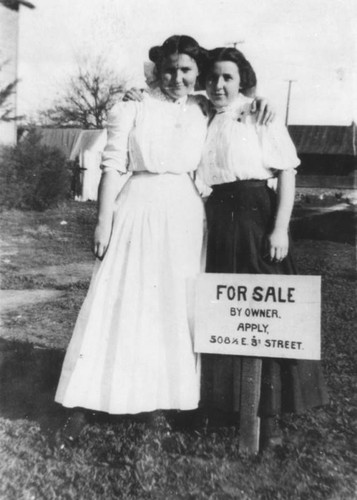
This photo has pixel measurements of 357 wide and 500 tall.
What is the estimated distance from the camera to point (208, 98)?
295 centimetres

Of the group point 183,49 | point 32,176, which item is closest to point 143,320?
point 183,49

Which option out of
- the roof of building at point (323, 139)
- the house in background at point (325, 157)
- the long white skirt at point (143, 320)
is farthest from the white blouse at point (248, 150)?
the roof of building at point (323, 139)

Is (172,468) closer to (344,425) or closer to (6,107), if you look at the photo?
(344,425)

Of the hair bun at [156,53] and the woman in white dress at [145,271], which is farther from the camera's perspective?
the hair bun at [156,53]

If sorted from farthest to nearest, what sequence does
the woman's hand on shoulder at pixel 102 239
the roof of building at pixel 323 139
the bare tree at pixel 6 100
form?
the roof of building at pixel 323 139
the bare tree at pixel 6 100
the woman's hand on shoulder at pixel 102 239

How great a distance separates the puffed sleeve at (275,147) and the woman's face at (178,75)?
0.45 metres

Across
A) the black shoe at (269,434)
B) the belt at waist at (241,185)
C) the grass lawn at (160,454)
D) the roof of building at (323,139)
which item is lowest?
the grass lawn at (160,454)

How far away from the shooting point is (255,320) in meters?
2.58

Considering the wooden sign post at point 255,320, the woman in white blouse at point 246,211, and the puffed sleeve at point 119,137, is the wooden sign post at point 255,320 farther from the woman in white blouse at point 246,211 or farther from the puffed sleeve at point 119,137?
the puffed sleeve at point 119,137

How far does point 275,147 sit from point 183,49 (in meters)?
0.68

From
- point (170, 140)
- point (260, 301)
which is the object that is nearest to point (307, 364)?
point (260, 301)

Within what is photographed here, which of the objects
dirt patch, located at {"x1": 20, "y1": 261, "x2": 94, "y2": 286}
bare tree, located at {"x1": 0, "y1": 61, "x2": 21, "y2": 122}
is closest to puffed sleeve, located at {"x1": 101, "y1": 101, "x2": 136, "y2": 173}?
bare tree, located at {"x1": 0, "y1": 61, "x2": 21, "y2": 122}

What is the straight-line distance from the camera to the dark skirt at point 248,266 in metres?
2.76

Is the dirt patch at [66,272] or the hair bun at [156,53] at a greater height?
the hair bun at [156,53]
